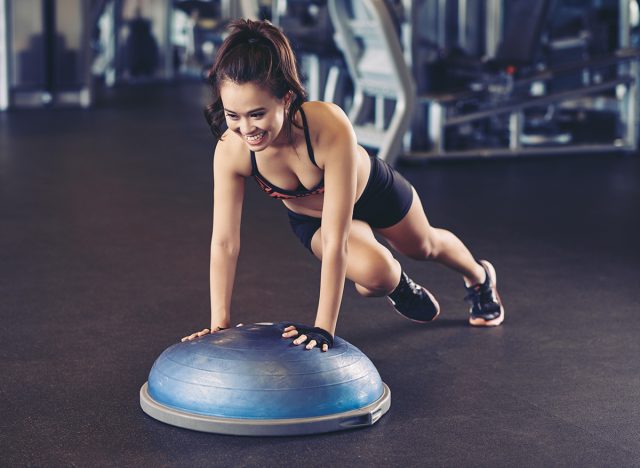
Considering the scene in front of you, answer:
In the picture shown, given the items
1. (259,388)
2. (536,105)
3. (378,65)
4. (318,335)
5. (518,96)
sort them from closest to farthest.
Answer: (259,388)
(318,335)
(378,65)
(536,105)
(518,96)

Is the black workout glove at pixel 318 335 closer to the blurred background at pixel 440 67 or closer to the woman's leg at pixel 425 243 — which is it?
the woman's leg at pixel 425 243

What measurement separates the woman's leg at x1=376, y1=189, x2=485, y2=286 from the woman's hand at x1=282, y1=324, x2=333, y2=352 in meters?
0.51

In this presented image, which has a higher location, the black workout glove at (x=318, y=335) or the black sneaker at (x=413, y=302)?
the black workout glove at (x=318, y=335)

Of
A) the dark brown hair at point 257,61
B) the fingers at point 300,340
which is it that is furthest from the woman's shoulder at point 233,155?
the fingers at point 300,340

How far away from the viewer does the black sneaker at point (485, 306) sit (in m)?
2.29

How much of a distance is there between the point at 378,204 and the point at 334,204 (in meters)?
0.37

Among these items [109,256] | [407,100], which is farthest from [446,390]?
[407,100]

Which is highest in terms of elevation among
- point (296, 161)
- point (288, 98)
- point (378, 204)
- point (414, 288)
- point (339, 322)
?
point (288, 98)

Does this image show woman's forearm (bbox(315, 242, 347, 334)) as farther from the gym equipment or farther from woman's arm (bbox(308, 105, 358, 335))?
the gym equipment

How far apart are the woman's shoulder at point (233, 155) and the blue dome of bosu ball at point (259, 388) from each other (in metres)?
0.31

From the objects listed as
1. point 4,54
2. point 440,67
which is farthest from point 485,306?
point 4,54

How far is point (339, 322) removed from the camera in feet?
7.61

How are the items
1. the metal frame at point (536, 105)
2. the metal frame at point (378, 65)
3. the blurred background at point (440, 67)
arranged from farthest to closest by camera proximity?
the metal frame at point (536, 105), the blurred background at point (440, 67), the metal frame at point (378, 65)

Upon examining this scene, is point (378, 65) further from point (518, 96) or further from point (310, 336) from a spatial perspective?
point (310, 336)
